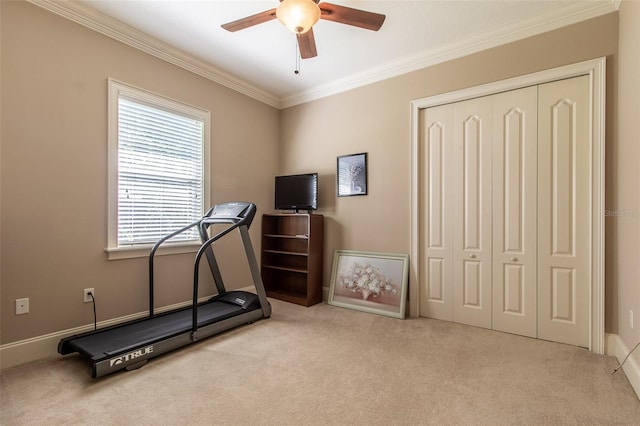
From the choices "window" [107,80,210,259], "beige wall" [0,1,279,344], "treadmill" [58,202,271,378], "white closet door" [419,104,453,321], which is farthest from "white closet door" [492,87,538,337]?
"beige wall" [0,1,279,344]

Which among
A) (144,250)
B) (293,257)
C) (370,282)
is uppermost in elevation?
(144,250)

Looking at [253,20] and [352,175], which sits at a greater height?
[253,20]

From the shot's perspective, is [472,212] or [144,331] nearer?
[144,331]

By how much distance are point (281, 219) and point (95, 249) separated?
2.29m

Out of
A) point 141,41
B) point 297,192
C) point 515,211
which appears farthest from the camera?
point 297,192

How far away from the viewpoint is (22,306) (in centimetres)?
234

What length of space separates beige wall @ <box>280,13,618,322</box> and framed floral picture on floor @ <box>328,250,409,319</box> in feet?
0.43

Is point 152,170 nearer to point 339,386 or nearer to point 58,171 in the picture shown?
point 58,171

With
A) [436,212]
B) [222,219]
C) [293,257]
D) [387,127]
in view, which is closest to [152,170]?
[222,219]

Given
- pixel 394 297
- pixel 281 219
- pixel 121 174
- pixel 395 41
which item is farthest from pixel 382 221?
pixel 121 174

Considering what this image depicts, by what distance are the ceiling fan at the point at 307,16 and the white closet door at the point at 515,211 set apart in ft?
A: 5.43

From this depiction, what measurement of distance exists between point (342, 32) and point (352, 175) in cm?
160

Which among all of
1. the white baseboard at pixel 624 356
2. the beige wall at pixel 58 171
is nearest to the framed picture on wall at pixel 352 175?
the beige wall at pixel 58 171

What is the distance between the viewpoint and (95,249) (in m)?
2.73
